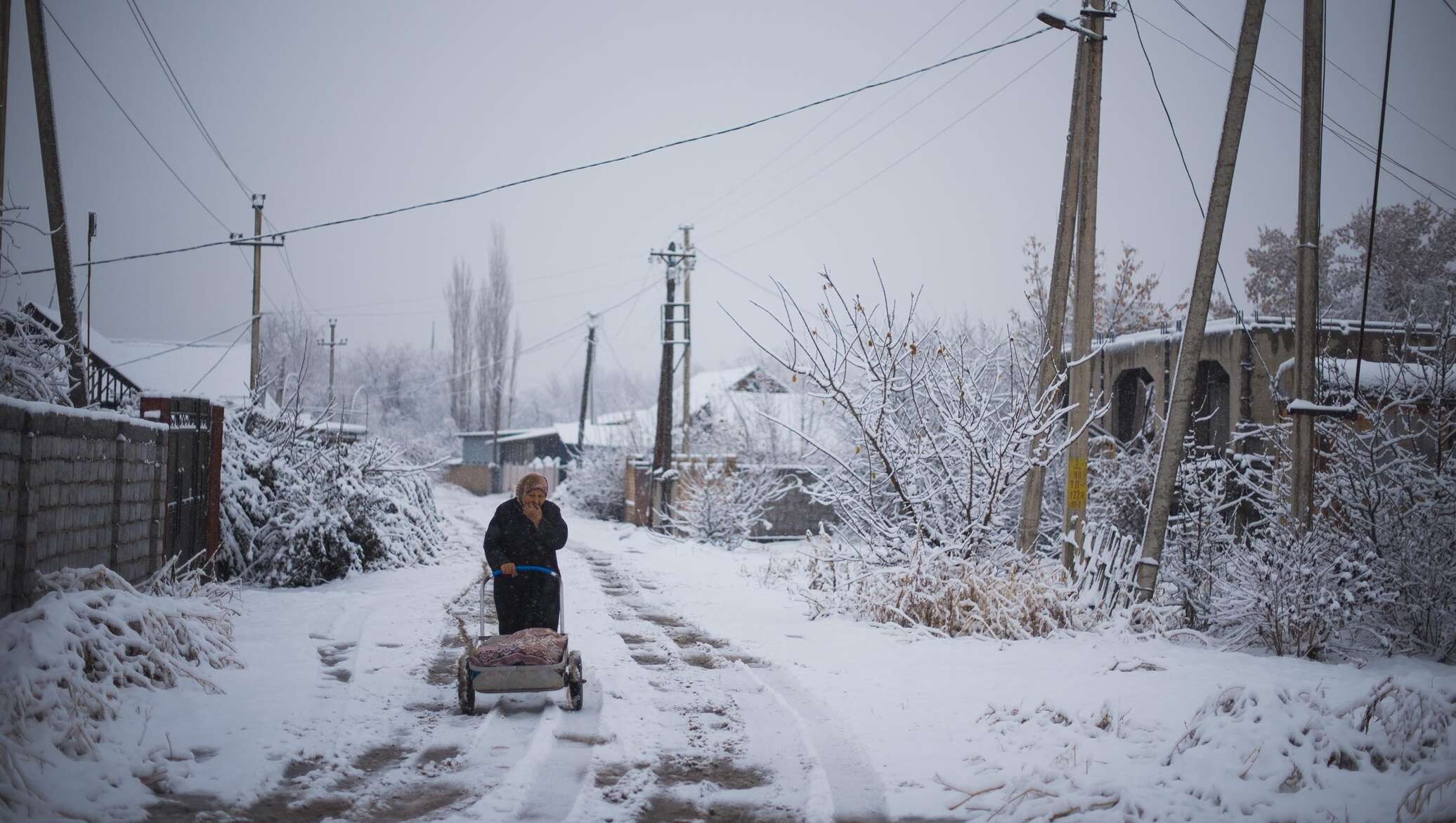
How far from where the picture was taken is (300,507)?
12.4m

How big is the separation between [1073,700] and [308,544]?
9.89 metres

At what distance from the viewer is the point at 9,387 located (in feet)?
30.6

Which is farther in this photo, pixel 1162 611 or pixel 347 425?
pixel 347 425

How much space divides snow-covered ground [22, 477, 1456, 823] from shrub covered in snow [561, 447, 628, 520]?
2231 centimetres

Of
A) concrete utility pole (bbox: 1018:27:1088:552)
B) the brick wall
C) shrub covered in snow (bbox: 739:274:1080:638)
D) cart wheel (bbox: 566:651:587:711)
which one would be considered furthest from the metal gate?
concrete utility pole (bbox: 1018:27:1088:552)

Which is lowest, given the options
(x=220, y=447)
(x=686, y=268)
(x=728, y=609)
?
(x=728, y=609)

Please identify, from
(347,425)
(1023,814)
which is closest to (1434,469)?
(1023,814)

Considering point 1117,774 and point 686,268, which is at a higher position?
point 686,268

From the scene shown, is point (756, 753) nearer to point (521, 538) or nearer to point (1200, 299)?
point (521, 538)

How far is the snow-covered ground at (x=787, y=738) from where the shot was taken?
14.4 feet

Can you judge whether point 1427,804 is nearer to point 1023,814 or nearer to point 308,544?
point 1023,814

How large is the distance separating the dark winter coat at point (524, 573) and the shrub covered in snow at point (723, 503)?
15.3 metres

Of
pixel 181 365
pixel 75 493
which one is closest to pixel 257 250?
pixel 181 365

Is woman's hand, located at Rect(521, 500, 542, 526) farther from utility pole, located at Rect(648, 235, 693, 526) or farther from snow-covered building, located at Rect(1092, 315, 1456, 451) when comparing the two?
utility pole, located at Rect(648, 235, 693, 526)
